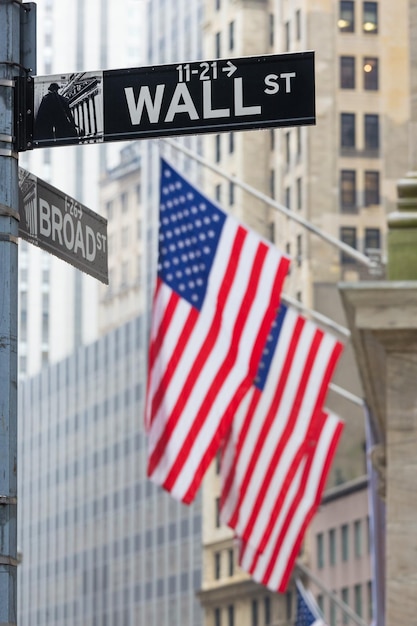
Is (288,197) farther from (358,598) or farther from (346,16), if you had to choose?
(358,598)

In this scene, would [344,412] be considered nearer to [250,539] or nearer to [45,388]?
A: [45,388]

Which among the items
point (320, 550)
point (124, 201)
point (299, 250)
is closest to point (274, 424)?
point (320, 550)

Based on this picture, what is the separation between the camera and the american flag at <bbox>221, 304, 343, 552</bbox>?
30.4m

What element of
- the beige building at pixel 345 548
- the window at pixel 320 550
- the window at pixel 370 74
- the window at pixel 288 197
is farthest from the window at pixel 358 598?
the window at pixel 370 74

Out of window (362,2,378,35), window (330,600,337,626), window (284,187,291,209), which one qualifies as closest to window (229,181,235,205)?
window (284,187,291,209)

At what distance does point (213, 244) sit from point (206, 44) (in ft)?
355

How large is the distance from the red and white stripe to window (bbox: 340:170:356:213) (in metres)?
98.0

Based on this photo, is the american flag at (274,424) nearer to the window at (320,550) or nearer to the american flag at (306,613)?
the american flag at (306,613)

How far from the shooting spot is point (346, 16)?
420 ft

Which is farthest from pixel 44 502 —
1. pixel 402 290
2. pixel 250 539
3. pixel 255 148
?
pixel 402 290

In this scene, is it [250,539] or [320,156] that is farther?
[320,156]

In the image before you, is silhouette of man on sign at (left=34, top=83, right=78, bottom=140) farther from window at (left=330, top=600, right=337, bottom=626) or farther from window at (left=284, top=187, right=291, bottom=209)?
window at (left=284, top=187, right=291, bottom=209)

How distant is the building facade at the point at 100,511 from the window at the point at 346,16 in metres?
32.0

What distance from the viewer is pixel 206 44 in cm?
13712
